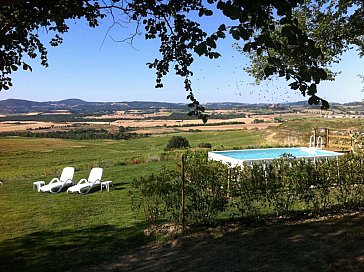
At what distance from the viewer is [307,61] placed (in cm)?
192

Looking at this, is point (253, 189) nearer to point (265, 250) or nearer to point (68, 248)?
point (265, 250)

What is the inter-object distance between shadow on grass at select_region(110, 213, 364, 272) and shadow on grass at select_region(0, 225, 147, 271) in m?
0.50

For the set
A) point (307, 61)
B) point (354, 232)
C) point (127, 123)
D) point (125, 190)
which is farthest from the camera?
point (127, 123)

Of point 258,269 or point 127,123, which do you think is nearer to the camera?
point 258,269

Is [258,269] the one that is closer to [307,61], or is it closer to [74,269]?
[74,269]

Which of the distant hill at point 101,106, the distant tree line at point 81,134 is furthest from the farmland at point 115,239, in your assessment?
the distant hill at point 101,106

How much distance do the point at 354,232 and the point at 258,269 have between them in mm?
1978

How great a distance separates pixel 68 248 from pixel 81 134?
48.3 meters

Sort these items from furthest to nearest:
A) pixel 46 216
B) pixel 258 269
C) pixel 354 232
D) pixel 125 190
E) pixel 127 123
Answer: pixel 127 123 < pixel 125 190 < pixel 46 216 < pixel 354 232 < pixel 258 269

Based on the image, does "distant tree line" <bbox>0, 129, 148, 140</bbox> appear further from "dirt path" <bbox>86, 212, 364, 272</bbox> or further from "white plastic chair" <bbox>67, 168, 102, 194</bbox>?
"dirt path" <bbox>86, 212, 364, 272</bbox>

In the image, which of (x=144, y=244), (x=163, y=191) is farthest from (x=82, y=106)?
(x=144, y=244)

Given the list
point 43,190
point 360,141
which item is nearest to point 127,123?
point 43,190

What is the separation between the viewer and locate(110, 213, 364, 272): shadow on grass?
15.0 feet

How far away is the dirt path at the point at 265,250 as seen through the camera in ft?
15.0
